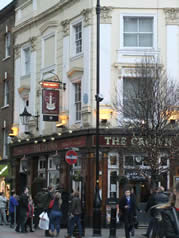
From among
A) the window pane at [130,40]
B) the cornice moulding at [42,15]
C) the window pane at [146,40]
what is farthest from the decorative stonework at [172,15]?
the cornice moulding at [42,15]

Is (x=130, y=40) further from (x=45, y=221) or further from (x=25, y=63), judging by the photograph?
(x=45, y=221)

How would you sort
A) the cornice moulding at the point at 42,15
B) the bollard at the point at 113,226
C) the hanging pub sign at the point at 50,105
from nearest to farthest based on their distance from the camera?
the bollard at the point at 113,226, the hanging pub sign at the point at 50,105, the cornice moulding at the point at 42,15

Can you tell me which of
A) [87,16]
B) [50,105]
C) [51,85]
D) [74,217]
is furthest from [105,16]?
[74,217]

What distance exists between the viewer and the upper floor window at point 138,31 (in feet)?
89.7

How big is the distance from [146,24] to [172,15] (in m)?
1.29

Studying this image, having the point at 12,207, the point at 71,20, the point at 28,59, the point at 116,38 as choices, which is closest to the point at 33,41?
the point at 28,59

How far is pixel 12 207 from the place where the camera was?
26531 mm

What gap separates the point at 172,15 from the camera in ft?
88.8

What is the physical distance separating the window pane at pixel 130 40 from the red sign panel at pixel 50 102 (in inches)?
166

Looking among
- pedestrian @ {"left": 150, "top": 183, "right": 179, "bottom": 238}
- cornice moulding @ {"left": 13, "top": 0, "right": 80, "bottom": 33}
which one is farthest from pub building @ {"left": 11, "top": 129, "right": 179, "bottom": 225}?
pedestrian @ {"left": 150, "top": 183, "right": 179, "bottom": 238}

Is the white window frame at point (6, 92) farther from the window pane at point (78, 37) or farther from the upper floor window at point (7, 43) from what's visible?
the window pane at point (78, 37)

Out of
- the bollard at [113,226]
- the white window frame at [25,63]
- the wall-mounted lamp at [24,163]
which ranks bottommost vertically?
the bollard at [113,226]

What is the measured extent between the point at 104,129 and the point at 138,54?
155 inches

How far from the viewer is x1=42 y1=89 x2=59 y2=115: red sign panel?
2800cm
